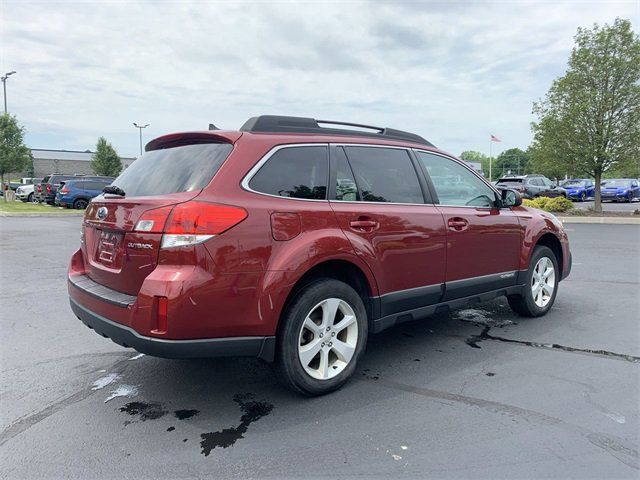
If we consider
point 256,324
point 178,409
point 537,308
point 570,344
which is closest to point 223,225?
point 256,324

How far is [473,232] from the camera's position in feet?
14.4

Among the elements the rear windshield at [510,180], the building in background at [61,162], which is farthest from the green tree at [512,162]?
the rear windshield at [510,180]

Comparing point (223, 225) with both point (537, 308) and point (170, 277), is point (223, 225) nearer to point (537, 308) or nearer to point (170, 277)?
point (170, 277)

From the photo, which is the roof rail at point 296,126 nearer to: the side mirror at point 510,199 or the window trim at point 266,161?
the window trim at point 266,161

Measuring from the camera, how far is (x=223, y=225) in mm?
2877

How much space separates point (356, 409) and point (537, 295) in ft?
9.94

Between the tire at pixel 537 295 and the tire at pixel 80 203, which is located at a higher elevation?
the tire at pixel 537 295

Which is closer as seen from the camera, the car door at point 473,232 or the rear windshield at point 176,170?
the rear windshield at point 176,170

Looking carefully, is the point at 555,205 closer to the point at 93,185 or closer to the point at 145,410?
the point at 145,410

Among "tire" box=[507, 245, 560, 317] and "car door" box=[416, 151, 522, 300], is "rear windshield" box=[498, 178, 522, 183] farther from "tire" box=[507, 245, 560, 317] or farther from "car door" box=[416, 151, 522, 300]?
"car door" box=[416, 151, 522, 300]

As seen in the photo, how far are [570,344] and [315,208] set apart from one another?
9.26 feet

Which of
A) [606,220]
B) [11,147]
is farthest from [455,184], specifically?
[11,147]

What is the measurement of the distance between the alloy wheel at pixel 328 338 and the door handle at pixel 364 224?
0.54 m

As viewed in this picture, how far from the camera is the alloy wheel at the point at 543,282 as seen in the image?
17.3 feet
